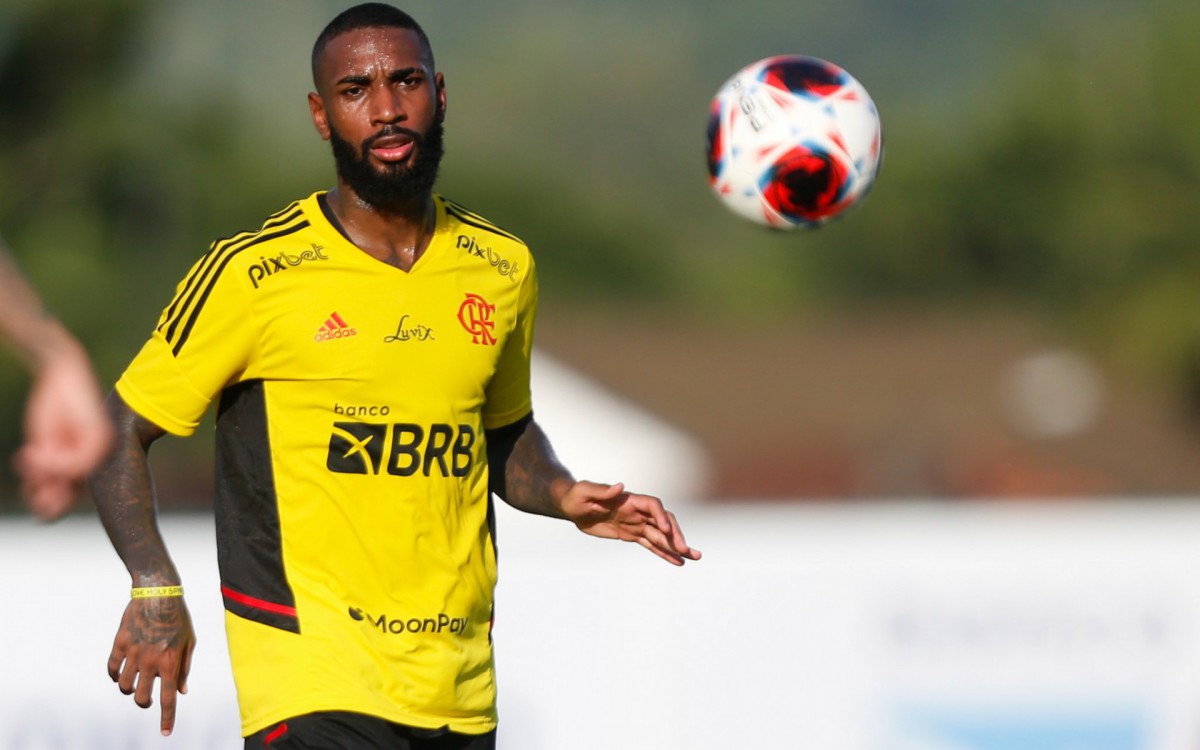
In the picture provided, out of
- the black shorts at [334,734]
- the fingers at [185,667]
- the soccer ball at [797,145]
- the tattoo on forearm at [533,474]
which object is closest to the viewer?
the fingers at [185,667]

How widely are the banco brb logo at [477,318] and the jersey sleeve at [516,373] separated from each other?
11 cm

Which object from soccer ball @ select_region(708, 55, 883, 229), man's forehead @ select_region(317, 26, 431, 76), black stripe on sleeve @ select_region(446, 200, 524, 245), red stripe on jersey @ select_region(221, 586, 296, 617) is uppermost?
soccer ball @ select_region(708, 55, 883, 229)

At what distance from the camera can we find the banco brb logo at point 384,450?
15.9 feet

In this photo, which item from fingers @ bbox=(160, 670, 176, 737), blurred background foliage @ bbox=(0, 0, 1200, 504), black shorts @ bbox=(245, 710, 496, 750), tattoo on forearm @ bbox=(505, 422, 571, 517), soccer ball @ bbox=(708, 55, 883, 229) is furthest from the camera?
blurred background foliage @ bbox=(0, 0, 1200, 504)

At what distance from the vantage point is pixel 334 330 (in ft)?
16.0

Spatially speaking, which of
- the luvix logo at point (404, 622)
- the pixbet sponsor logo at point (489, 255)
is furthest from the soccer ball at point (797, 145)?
the luvix logo at point (404, 622)

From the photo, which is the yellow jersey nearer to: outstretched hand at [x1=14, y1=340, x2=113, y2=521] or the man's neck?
the man's neck

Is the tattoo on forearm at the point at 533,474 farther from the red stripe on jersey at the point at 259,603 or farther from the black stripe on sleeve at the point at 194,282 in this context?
the black stripe on sleeve at the point at 194,282

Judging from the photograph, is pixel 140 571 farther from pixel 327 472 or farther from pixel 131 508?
pixel 327 472

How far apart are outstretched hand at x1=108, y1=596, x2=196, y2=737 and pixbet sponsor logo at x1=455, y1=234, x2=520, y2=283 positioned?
119 cm

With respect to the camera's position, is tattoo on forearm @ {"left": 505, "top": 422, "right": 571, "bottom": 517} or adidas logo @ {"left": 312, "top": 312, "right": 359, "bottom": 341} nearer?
adidas logo @ {"left": 312, "top": 312, "right": 359, "bottom": 341}

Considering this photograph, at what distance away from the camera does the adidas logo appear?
486 centimetres

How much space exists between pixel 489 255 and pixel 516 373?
334 mm

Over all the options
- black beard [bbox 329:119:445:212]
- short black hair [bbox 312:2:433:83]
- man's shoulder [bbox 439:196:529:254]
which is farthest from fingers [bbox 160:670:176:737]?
short black hair [bbox 312:2:433:83]
